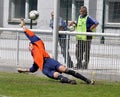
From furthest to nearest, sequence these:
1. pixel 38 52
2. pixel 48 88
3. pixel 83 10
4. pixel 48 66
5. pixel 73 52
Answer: pixel 83 10
pixel 73 52
pixel 38 52
pixel 48 66
pixel 48 88

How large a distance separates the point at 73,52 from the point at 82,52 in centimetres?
33

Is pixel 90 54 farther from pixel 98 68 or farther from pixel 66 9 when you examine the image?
pixel 66 9

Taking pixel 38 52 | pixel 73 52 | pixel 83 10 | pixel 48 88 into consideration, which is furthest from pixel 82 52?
pixel 48 88

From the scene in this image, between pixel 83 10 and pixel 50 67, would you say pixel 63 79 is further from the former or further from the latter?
pixel 83 10

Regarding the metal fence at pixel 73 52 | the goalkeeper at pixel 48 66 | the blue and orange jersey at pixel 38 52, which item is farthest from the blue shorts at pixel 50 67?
the metal fence at pixel 73 52

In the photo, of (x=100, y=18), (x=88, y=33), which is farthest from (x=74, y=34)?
(x=100, y=18)

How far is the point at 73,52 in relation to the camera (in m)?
17.2

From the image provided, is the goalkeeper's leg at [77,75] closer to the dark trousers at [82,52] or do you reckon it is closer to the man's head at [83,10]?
the dark trousers at [82,52]

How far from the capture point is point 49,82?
15.7 m

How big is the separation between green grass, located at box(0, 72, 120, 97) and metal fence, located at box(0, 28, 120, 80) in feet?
2.83

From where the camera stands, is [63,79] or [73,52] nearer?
[63,79]

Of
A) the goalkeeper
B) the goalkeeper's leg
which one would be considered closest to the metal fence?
the goalkeeper's leg

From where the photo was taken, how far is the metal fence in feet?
54.0

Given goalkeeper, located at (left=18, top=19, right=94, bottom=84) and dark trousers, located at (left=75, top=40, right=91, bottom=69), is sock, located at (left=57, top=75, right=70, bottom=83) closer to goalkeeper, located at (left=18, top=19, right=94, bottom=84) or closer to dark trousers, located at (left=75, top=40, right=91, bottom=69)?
goalkeeper, located at (left=18, top=19, right=94, bottom=84)
